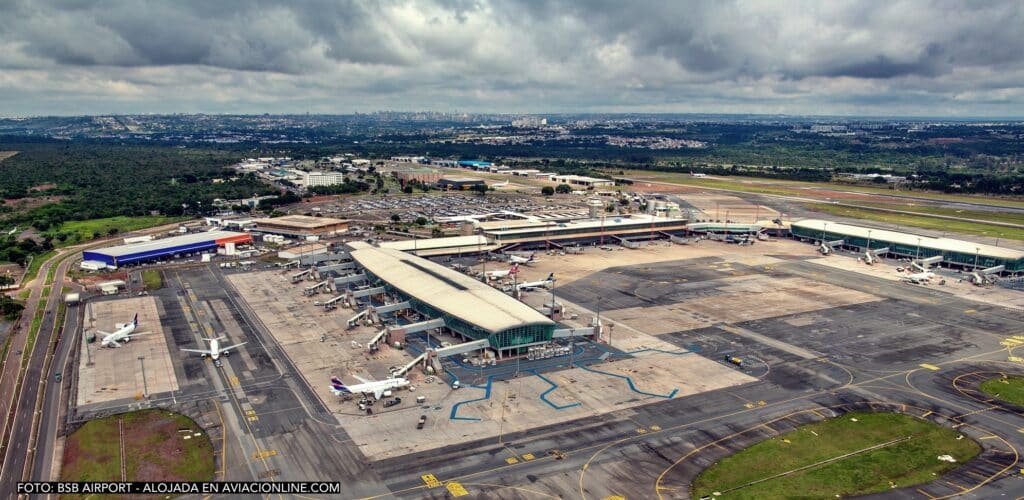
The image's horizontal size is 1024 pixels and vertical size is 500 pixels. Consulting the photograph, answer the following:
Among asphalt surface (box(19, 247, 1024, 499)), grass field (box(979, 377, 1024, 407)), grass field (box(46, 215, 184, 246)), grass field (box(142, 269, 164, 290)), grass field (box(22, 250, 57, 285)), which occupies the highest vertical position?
grass field (box(979, 377, 1024, 407))

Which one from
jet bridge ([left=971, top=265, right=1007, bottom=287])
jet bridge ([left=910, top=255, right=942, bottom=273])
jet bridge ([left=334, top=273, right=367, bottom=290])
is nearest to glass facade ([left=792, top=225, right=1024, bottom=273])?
jet bridge ([left=971, top=265, right=1007, bottom=287])

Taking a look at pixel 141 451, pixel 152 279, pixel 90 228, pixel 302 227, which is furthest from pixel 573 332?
pixel 90 228

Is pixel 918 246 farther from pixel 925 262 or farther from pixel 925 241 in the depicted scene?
pixel 925 262

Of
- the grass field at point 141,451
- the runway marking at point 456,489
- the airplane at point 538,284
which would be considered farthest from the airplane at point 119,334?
the airplane at point 538,284

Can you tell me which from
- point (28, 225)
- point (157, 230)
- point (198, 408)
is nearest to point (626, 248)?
point (198, 408)

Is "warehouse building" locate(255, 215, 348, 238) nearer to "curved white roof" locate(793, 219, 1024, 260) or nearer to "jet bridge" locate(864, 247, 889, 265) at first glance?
"curved white roof" locate(793, 219, 1024, 260)
